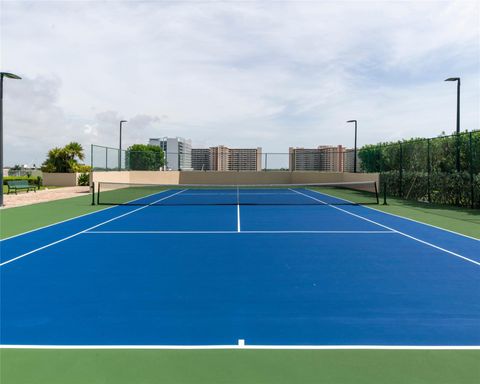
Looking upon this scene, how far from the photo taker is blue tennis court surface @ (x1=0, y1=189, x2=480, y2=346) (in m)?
4.43

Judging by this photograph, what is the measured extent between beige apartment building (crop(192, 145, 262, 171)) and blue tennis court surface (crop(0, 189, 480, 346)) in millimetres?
27695

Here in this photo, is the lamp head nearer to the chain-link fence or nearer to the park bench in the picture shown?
the park bench

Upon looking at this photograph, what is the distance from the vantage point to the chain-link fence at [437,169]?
724 inches

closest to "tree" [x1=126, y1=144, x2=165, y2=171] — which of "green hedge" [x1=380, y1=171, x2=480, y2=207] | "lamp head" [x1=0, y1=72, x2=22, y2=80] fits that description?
"lamp head" [x1=0, y1=72, x2=22, y2=80]

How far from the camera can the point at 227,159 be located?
3931cm

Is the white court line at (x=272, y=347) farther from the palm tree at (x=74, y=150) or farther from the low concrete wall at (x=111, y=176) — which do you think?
the palm tree at (x=74, y=150)

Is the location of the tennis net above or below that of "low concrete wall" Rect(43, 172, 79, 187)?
below

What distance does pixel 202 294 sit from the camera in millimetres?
5676

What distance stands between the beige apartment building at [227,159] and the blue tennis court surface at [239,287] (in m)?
27.7

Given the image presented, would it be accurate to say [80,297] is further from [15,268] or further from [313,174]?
[313,174]

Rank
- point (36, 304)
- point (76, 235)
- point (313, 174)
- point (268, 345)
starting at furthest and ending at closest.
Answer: point (313, 174)
point (76, 235)
point (36, 304)
point (268, 345)
